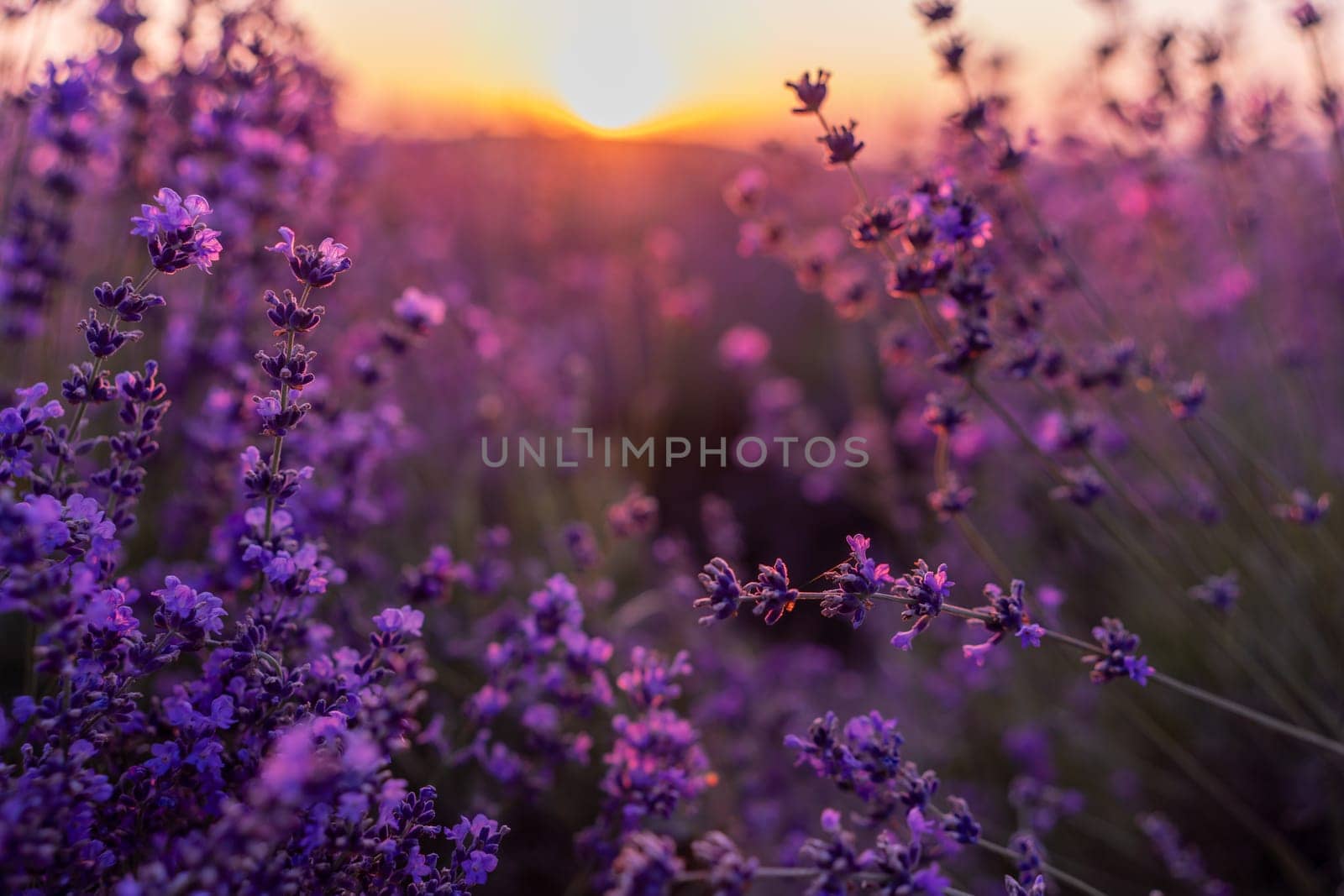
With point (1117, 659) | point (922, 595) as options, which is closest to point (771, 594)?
point (922, 595)

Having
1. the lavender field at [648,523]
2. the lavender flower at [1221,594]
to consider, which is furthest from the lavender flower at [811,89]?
the lavender flower at [1221,594]

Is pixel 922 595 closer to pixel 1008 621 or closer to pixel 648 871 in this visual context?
pixel 1008 621

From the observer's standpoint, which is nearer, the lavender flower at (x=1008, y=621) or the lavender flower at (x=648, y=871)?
the lavender flower at (x=648, y=871)

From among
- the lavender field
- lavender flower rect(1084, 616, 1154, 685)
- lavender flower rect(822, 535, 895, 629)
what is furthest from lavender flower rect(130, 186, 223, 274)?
lavender flower rect(1084, 616, 1154, 685)

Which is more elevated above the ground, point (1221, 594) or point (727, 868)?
point (1221, 594)

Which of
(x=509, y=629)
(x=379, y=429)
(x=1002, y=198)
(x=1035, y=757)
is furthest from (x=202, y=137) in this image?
(x=1035, y=757)

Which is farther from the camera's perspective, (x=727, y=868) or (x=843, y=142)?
(x=843, y=142)

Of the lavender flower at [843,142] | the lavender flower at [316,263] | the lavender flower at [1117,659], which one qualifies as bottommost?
the lavender flower at [1117,659]

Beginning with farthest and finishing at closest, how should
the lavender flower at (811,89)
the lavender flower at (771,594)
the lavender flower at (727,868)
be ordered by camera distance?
the lavender flower at (811,89)
the lavender flower at (771,594)
the lavender flower at (727,868)

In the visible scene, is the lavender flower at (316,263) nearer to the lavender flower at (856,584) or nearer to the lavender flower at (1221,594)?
the lavender flower at (856,584)

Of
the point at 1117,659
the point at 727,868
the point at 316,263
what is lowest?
the point at 727,868
